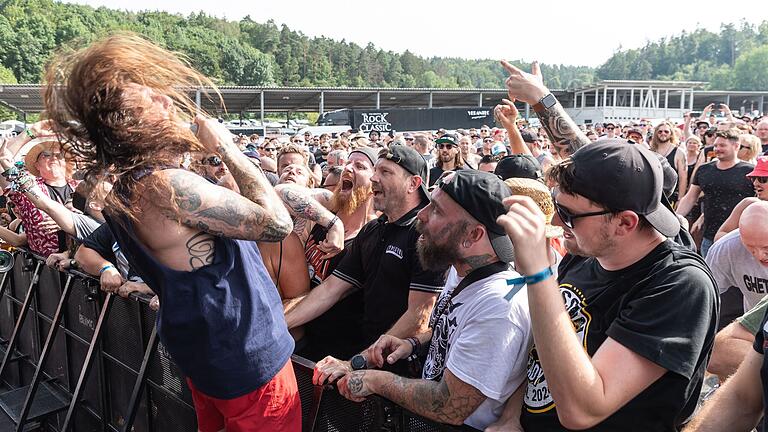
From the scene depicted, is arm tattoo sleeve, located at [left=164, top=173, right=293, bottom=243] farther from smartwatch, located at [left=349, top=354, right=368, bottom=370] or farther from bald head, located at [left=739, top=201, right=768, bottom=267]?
bald head, located at [left=739, top=201, right=768, bottom=267]

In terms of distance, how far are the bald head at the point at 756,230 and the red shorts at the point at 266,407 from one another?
2435 mm

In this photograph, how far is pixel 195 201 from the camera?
6.57ft

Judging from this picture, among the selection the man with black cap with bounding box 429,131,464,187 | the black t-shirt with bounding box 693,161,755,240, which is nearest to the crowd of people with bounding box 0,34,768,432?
the black t-shirt with bounding box 693,161,755,240

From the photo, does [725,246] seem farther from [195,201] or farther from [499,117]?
[195,201]

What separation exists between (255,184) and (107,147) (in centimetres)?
53

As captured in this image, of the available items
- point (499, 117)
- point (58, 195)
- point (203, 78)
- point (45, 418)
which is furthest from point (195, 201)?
point (58, 195)

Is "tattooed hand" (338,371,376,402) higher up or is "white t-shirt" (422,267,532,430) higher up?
"white t-shirt" (422,267,532,430)

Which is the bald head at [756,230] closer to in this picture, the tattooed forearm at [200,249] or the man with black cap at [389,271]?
the man with black cap at [389,271]

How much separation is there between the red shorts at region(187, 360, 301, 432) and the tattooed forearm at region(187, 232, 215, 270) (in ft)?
1.95

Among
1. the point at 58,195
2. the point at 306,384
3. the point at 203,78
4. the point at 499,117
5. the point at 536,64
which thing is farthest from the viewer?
the point at 58,195

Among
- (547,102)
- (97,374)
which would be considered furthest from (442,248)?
(97,374)

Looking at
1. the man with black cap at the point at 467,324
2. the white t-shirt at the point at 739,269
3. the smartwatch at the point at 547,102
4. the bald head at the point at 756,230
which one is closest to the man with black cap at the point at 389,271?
the man with black cap at the point at 467,324

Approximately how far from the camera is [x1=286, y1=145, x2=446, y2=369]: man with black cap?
2887 millimetres

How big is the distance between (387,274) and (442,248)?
829 millimetres
